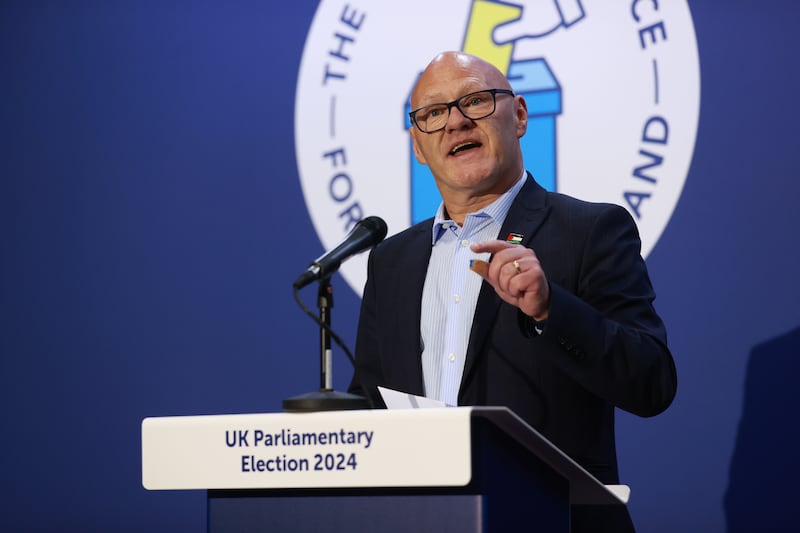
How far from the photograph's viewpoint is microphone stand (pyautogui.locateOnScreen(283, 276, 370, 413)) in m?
1.33

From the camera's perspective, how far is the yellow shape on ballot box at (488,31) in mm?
2951

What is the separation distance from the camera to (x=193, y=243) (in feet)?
11.0

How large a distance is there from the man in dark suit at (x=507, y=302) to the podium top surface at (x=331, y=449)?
30 centimetres

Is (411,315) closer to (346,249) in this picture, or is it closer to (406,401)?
(346,249)

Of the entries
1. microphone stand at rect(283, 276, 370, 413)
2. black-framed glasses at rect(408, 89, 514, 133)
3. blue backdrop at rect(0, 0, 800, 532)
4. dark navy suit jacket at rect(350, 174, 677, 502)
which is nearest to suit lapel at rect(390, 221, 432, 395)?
dark navy suit jacket at rect(350, 174, 677, 502)

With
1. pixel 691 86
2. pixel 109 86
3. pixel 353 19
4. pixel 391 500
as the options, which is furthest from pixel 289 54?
pixel 391 500

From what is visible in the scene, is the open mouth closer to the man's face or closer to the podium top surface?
the man's face

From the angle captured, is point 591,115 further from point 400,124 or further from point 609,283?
point 609,283

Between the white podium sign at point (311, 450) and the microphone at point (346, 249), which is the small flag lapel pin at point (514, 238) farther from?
the white podium sign at point (311, 450)

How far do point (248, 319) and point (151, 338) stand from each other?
39 centimetres

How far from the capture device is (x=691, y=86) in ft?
9.07

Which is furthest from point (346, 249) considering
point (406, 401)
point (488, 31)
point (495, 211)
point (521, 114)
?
point (488, 31)

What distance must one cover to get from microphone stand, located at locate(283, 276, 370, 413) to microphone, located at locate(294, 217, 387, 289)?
2 centimetres

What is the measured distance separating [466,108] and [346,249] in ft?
2.42
